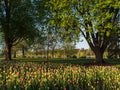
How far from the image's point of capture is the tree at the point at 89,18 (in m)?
26.1

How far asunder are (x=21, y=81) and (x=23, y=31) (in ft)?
95.1

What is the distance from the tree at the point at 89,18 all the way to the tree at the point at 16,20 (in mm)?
6881

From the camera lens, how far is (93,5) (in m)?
27.5

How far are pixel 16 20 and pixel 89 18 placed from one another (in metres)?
13.1

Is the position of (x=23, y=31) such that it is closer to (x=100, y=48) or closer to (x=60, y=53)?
(x=100, y=48)

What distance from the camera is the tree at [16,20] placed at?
36344mm

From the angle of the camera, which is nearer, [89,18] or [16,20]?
[89,18]

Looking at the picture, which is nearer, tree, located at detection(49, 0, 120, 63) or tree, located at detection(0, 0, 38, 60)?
tree, located at detection(49, 0, 120, 63)

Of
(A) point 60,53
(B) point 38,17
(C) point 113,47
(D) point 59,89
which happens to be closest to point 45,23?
(B) point 38,17

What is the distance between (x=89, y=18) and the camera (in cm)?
2664

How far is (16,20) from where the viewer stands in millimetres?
36531

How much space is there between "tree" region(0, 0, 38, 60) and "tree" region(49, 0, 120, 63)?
6.88 m

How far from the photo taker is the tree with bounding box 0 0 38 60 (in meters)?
36.3

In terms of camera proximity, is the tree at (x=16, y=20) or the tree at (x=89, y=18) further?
the tree at (x=16, y=20)
